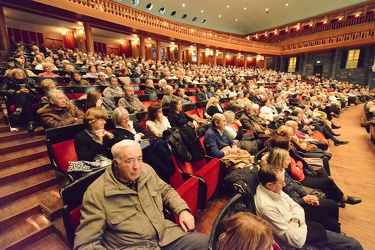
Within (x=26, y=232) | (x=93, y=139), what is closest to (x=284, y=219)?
(x=93, y=139)

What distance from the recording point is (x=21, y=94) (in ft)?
Answer: 7.23

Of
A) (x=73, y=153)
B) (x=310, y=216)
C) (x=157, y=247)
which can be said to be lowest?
(x=310, y=216)

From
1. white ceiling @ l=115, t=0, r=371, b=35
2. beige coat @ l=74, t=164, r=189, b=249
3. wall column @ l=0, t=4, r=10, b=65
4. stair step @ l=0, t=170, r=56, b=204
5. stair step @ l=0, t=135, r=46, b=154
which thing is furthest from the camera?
white ceiling @ l=115, t=0, r=371, b=35

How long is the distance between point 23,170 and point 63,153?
531 mm

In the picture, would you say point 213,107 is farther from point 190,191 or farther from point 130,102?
point 190,191

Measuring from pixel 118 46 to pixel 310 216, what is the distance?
14741mm

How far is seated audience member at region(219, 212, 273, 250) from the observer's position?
625 millimetres

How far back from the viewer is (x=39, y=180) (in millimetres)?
1631

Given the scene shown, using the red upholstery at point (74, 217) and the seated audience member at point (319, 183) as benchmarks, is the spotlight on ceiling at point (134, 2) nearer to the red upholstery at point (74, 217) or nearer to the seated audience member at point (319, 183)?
the seated audience member at point (319, 183)

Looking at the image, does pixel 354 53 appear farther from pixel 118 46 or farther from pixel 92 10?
pixel 118 46

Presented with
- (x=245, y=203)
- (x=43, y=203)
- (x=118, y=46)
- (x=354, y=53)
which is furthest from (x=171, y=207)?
(x=354, y=53)

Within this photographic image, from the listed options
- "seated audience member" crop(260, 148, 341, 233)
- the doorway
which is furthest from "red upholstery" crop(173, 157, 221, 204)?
the doorway

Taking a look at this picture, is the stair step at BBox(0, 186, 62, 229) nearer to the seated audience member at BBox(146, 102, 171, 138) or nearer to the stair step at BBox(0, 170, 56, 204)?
the stair step at BBox(0, 170, 56, 204)

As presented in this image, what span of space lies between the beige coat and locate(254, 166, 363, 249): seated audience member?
47cm
